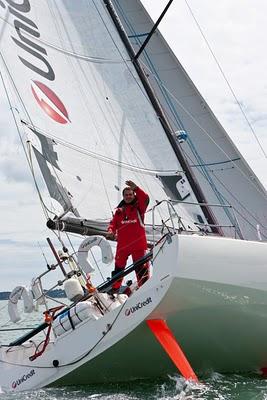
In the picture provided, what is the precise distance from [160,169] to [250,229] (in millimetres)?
2012

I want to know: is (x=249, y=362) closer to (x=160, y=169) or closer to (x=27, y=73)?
(x=160, y=169)

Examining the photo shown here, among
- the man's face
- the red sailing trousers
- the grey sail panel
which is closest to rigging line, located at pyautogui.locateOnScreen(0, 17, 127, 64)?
the grey sail panel

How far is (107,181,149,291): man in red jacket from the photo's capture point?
7.30m

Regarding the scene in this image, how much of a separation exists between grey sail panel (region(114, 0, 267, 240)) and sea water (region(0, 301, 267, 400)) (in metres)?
3.54

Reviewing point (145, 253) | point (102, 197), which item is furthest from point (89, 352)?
point (102, 197)

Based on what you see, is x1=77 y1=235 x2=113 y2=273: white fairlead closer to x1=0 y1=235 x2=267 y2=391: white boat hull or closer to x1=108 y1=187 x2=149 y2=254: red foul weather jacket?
x1=108 y1=187 x2=149 y2=254: red foul weather jacket

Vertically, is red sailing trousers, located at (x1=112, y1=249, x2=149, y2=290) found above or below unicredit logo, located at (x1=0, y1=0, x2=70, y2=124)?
below

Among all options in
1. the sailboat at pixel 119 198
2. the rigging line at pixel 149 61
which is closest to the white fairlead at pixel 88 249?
the sailboat at pixel 119 198

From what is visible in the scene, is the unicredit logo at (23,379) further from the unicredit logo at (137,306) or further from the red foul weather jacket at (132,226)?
the red foul weather jacket at (132,226)

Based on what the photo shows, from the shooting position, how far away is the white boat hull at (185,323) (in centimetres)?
604

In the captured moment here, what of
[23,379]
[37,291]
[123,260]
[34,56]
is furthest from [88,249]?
[34,56]

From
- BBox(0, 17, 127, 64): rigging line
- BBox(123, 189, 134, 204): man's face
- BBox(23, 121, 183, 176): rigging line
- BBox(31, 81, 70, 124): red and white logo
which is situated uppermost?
BBox(0, 17, 127, 64): rigging line

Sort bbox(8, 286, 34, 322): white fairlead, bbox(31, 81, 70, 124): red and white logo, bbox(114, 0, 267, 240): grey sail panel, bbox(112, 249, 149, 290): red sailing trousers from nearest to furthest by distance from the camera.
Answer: bbox(112, 249, 149, 290): red sailing trousers, bbox(8, 286, 34, 322): white fairlead, bbox(31, 81, 70, 124): red and white logo, bbox(114, 0, 267, 240): grey sail panel

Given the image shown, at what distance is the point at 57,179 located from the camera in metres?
8.28
